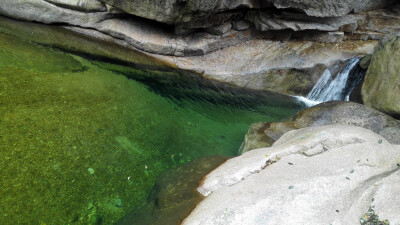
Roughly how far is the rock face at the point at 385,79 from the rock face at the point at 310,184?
252cm

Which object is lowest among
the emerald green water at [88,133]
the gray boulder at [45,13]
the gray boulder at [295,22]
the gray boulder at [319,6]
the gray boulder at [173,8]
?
the emerald green water at [88,133]

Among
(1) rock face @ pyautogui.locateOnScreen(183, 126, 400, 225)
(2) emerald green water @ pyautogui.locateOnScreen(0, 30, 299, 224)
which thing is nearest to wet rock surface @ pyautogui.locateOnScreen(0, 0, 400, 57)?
(2) emerald green water @ pyautogui.locateOnScreen(0, 30, 299, 224)

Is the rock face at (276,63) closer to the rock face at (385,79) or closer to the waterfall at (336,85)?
the waterfall at (336,85)

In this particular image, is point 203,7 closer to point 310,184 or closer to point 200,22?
point 200,22

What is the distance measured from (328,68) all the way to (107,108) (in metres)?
7.19

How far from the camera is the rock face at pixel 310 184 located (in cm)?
315

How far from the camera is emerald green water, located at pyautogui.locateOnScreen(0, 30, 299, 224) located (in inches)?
159

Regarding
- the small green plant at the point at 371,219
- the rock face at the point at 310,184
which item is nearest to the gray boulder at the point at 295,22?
the rock face at the point at 310,184

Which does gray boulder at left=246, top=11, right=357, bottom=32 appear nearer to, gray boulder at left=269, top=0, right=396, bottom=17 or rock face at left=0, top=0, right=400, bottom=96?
rock face at left=0, top=0, right=400, bottom=96

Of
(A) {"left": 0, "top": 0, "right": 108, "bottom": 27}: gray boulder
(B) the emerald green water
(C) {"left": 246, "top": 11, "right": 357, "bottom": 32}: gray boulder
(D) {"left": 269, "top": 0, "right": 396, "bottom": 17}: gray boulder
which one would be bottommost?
(B) the emerald green water

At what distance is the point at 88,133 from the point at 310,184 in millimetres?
3697

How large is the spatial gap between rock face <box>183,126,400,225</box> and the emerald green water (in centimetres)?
135

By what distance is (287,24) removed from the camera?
1037 cm

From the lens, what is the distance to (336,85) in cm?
979
